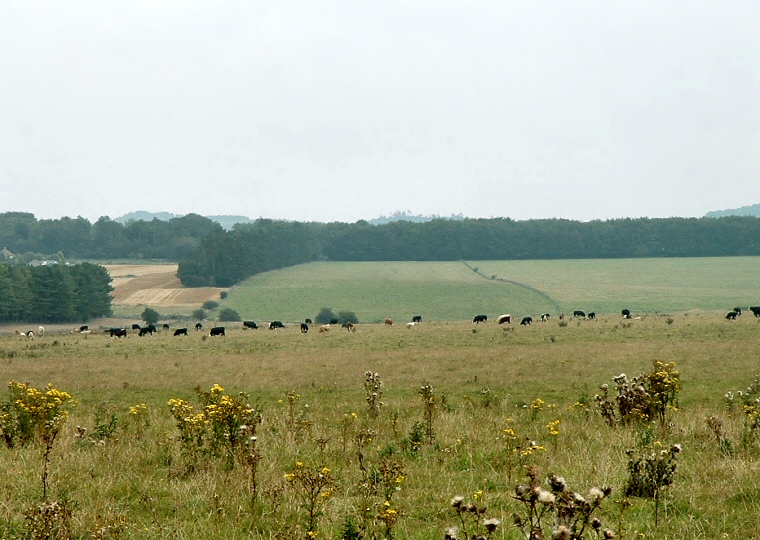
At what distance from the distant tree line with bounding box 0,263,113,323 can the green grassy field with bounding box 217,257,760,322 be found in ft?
67.1

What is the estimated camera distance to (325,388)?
73.4 ft

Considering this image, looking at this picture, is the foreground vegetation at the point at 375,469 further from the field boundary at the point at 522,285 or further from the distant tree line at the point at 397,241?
the distant tree line at the point at 397,241

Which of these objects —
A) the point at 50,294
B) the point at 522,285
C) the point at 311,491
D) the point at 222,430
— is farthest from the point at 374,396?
the point at 522,285

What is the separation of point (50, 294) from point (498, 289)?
2632 inches

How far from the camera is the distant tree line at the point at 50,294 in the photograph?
88875mm

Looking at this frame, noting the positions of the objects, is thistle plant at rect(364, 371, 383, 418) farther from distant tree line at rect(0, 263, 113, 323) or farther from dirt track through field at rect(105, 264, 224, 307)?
dirt track through field at rect(105, 264, 224, 307)

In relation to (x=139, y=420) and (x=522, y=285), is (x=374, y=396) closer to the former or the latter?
(x=139, y=420)

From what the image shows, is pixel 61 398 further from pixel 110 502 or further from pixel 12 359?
pixel 12 359

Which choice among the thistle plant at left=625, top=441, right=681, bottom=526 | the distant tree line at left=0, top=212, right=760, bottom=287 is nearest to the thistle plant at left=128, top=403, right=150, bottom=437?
the thistle plant at left=625, top=441, right=681, bottom=526

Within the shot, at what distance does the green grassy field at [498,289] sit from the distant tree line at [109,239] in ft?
152

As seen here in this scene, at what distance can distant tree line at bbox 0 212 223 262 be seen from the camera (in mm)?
168500

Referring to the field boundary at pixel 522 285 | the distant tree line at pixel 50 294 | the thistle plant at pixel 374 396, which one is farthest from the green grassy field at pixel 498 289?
the thistle plant at pixel 374 396

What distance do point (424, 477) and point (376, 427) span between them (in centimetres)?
375

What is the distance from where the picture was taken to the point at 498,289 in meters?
107
